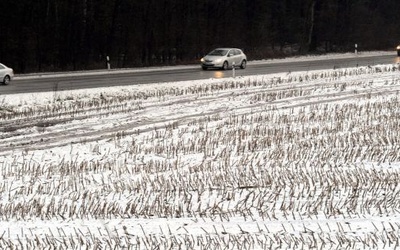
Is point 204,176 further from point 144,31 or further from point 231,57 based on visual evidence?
point 144,31

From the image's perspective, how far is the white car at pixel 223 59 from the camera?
35406 millimetres

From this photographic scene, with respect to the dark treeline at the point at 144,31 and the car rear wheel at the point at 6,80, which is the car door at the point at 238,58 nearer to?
the dark treeline at the point at 144,31

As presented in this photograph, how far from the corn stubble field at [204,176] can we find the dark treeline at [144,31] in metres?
26.4

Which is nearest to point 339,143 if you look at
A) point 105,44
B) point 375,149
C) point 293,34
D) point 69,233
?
point 375,149

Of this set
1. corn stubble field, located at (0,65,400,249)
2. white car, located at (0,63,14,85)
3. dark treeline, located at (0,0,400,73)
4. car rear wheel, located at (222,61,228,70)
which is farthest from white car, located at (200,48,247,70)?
corn stubble field, located at (0,65,400,249)

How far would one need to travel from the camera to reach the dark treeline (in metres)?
42.6

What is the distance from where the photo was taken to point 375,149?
10086mm

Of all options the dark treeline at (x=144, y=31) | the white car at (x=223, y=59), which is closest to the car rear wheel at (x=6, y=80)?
the white car at (x=223, y=59)

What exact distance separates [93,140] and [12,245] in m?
7.51

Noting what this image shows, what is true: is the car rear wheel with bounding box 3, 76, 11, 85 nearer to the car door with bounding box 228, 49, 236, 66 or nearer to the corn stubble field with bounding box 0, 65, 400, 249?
the corn stubble field with bounding box 0, 65, 400, 249

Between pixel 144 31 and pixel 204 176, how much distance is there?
42021mm

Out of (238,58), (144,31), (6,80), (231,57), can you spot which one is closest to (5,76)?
(6,80)

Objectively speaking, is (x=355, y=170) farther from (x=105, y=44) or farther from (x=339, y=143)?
(x=105, y=44)

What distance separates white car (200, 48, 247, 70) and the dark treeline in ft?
35.3
